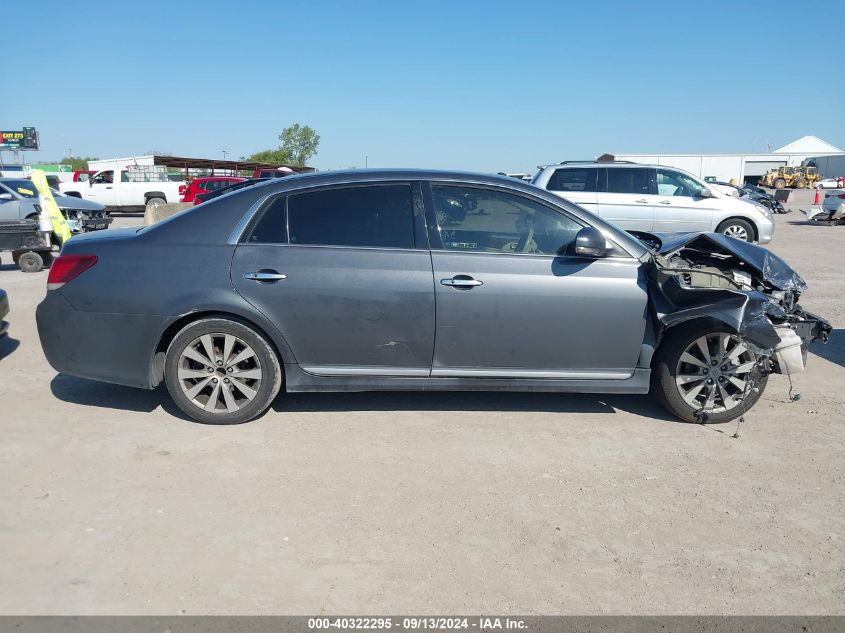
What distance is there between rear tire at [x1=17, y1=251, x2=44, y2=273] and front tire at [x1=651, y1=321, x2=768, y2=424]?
11310 mm

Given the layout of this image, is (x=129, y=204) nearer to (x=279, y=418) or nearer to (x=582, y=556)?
(x=279, y=418)

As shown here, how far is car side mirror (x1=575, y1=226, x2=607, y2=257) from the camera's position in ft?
14.9

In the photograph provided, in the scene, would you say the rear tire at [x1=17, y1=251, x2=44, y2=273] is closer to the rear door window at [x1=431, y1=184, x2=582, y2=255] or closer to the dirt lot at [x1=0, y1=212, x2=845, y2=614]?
the dirt lot at [x1=0, y1=212, x2=845, y2=614]

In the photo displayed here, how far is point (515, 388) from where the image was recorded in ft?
15.6

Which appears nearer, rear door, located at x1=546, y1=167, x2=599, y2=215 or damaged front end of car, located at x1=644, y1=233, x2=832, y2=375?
damaged front end of car, located at x1=644, y1=233, x2=832, y2=375

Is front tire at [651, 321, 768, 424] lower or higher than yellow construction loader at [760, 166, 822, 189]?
lower

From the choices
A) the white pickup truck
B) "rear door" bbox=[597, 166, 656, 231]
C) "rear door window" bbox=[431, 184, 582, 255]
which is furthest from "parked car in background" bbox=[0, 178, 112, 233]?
"rear door window" bbox=[431, 184, 582, 255]

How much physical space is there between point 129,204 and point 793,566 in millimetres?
27763

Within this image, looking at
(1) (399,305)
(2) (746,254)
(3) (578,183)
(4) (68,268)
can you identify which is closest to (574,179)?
(3) (578,183)

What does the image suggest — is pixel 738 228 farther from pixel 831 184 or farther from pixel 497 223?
pixel 831 184

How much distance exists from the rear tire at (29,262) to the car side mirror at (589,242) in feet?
35.9

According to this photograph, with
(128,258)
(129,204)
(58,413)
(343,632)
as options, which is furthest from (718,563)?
(129,204)

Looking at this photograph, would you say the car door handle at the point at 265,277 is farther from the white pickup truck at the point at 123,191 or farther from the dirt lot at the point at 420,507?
the white pickup truck at the point at 123,191

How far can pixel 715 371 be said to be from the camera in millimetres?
4750
